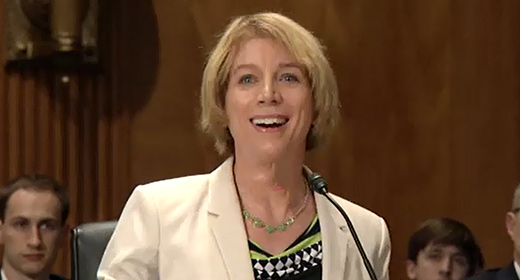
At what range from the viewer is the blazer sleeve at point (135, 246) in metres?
1.96

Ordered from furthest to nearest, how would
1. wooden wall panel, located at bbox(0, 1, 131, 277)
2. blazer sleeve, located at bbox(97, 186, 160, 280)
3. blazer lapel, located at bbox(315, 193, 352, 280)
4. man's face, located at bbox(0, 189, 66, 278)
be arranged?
wooden wall panel, located at bbox(0, 1, 131, 277) → man's face, located at bbox(0, 189, 66, 278) → blazer lapel, located at bbox(315, 193, 352, 280) → blazer sleeve, located at bbox(97, 186, 160, 280)

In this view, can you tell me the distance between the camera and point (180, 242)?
2.01m

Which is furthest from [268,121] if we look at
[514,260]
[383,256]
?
[514,260]

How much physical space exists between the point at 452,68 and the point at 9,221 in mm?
1597

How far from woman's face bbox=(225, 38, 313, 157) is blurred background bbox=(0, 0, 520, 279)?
59.7 inches

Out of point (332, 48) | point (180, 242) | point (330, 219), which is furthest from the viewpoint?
point (332, 48)

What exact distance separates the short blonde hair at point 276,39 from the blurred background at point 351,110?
56.8 inches

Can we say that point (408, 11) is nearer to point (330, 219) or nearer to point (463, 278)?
point (463, 278)

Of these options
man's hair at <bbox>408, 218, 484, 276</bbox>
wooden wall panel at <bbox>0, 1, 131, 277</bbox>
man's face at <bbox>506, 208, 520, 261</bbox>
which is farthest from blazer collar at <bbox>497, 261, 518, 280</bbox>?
wooden wall panel at <bbox>0, 1, 131, 277</bbox>

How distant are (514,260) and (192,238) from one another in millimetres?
1708

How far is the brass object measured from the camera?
3.36 metres

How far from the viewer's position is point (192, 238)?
2025 mm

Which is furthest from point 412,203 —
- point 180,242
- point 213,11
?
point 180,242

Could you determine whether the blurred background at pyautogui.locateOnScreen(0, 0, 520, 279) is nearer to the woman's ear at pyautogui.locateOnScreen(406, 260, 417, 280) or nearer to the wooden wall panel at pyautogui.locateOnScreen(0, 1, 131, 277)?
the wooden wall panel at pyautogui.locateOnScreen(0, 1, 131, 277)
